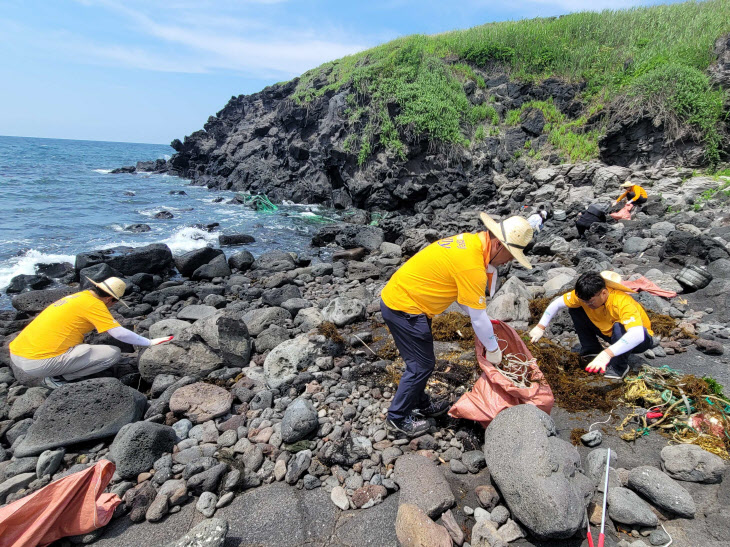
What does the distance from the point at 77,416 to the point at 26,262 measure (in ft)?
36.9

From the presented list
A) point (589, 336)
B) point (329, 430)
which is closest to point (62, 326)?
point (329, 430)

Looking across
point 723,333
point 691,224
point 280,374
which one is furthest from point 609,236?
point 280,374

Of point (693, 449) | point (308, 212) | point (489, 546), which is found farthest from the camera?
point (308, 212)

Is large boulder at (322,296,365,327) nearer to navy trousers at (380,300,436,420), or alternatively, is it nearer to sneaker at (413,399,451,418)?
sneaker at (413,399,451,418)

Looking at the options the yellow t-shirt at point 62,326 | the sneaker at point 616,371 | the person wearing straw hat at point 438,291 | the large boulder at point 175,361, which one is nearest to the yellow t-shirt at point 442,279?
the person wearing straw hat at point 438,291

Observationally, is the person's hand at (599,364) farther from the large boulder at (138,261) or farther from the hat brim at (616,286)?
the large boulder at (138,261)

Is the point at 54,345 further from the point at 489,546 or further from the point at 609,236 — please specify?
the point at 609,236

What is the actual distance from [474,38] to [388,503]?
87.1ft

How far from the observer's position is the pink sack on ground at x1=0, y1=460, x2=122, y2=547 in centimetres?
243

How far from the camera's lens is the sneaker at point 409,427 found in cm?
353

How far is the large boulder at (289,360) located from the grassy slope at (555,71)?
54.3 feet

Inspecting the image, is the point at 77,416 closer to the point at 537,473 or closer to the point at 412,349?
the point at 412,349

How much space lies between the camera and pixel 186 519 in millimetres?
2963

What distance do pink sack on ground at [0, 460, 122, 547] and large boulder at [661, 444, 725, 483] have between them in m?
4.25
